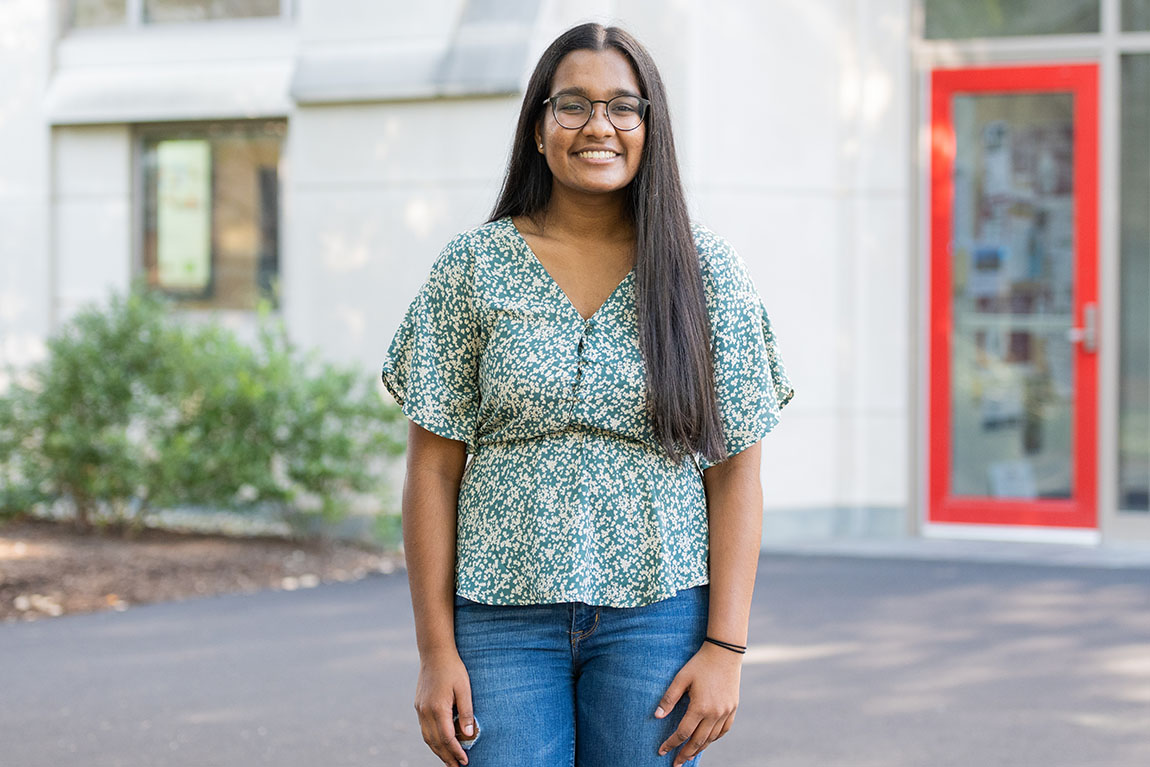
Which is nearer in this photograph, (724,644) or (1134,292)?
(724,644)

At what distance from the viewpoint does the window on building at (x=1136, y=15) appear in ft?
31.1

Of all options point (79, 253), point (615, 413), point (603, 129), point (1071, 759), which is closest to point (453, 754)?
point (615, 413)

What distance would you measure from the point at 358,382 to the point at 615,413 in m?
7.10

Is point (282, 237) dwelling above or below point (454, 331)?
above

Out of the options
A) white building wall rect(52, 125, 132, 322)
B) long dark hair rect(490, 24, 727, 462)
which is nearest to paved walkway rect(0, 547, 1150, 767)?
long dark hair rect(490, 24, 727, 462)

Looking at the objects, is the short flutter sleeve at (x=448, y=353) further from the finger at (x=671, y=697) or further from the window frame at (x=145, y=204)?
the window frame at (x=145, y=204)

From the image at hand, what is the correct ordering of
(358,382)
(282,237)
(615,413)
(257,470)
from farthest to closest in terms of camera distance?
(282,237) → (358,382) → (257,470) → (615,413)

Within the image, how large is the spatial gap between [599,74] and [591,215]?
9.5 inches

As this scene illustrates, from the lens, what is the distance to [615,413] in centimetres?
239

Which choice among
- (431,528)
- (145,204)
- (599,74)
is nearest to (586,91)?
(599,74)

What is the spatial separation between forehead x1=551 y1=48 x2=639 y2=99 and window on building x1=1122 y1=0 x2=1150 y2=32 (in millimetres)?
8050

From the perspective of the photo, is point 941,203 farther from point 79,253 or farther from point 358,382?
point 79,253

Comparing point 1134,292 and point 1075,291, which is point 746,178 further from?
point 1134,292

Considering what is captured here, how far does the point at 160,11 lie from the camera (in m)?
10.7
